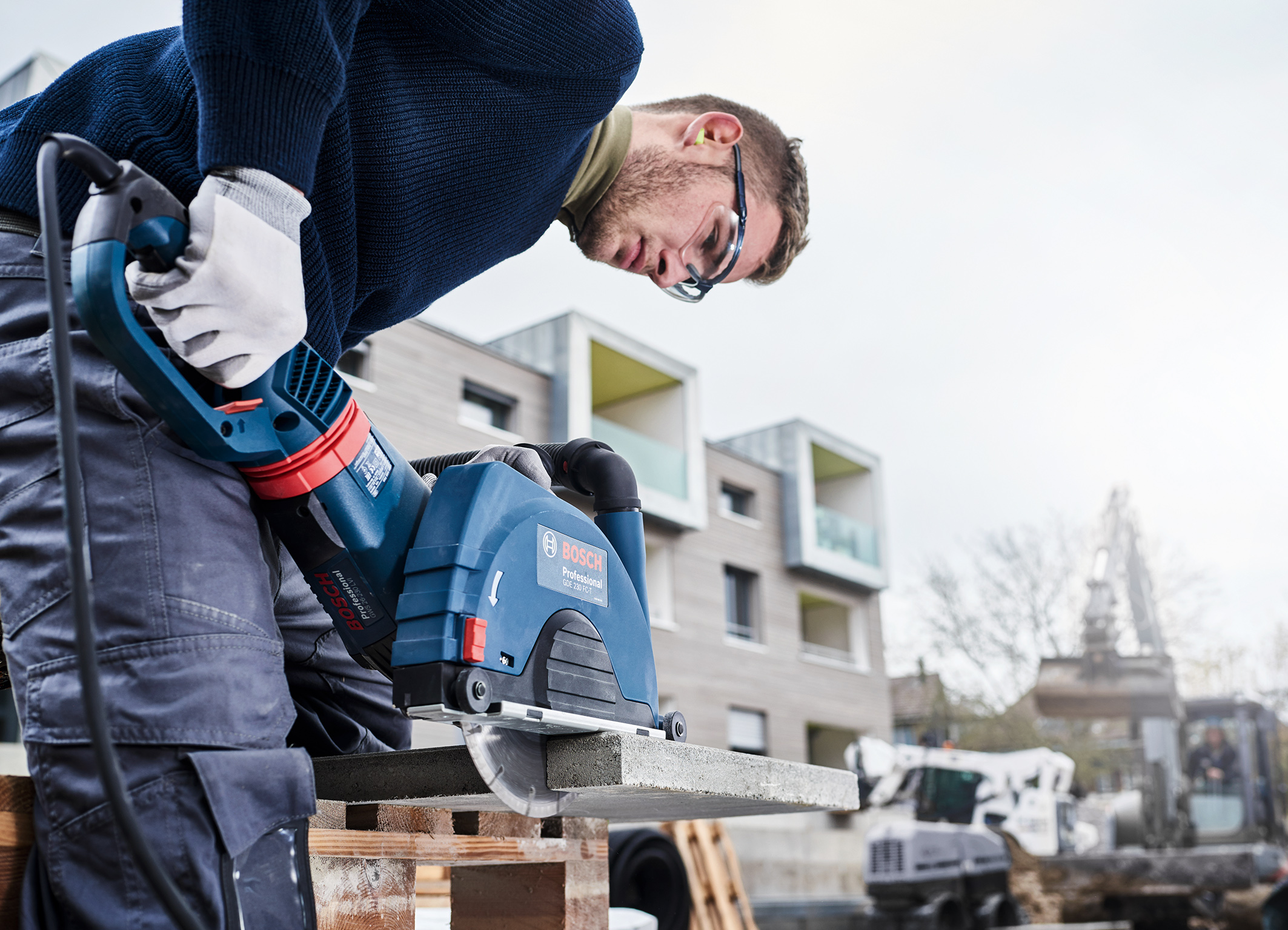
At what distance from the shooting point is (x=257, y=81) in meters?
1.07

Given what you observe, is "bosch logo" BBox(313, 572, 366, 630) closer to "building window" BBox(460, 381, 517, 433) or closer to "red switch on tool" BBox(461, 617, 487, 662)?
"red switch on tool" BBox(461, 617, 487, 662)

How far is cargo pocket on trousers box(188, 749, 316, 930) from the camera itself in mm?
1013

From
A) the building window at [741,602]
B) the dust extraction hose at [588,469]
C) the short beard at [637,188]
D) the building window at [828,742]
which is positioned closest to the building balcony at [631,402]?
the building window at [741,602]

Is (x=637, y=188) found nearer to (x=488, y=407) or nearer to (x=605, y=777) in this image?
(x=605, y=777)

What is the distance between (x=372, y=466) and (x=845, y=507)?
23.3 metres

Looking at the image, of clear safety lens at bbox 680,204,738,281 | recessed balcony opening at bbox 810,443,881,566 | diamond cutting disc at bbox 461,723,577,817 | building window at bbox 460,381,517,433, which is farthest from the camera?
recessed balcony opening at bbox 810,443,881,566

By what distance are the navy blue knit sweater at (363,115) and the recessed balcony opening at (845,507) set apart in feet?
66.2

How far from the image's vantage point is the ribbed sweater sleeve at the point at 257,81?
1.05m

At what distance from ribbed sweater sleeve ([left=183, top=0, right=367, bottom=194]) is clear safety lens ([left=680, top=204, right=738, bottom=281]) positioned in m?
1.01

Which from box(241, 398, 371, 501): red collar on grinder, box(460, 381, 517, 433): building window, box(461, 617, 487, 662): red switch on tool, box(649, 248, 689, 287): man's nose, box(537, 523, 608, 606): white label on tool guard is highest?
box(460, 381, 517, 433): building window

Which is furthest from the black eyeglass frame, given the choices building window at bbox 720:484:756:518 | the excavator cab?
building window at bbox 720:484:756:518

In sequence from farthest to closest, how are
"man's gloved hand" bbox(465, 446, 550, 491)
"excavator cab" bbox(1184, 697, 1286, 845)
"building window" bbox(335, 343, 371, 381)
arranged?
"building window" bbox(335, 343, 371, 381)
"excavator cab" bbox(1184, 697, 1286, 845)
"man's gloved hand" bbox(465, 446, 550, 491)

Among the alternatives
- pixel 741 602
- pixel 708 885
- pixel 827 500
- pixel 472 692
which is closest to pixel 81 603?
pixel 472 692

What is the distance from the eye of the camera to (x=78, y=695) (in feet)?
3.27
